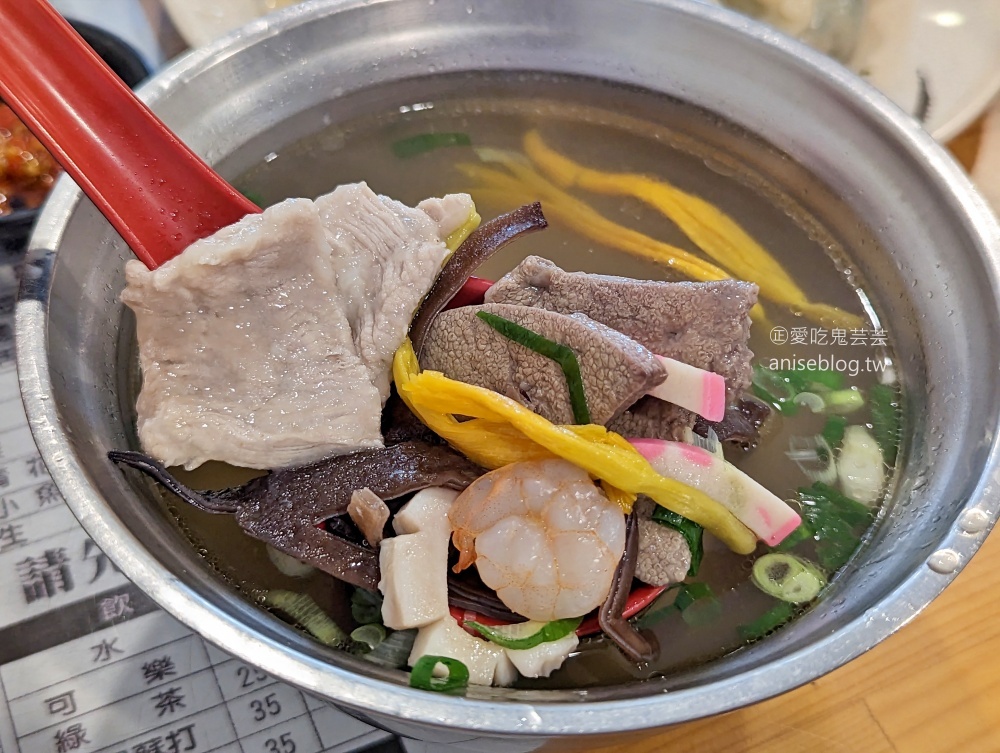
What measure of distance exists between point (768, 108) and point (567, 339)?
0.97 meters

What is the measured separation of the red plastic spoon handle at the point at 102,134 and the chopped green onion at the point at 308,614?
652 mm

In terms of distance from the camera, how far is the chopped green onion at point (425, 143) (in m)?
1.89

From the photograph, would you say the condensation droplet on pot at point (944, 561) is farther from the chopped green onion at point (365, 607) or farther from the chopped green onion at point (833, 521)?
the chopped green onion at point (365, 607)

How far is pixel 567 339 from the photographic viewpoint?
126 cm

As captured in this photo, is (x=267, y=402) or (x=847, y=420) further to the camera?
(x=847, y=420)

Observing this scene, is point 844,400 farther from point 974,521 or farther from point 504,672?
point 504,672

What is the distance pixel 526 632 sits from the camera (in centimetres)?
115

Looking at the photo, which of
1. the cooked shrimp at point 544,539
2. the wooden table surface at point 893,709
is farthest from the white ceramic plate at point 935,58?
the cooked shrimp at point 544,539

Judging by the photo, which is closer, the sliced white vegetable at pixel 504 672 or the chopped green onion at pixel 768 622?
the sliced white vegetable at pixel 504 672

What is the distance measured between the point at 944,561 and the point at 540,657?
0.62 m

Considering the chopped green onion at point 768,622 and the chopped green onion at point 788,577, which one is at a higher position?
the chopped green onion at point 788,577

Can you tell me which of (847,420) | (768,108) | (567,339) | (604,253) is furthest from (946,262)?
(567,339)

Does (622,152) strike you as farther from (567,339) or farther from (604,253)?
(567,339)

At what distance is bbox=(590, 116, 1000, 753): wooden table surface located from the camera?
146 centimetres
